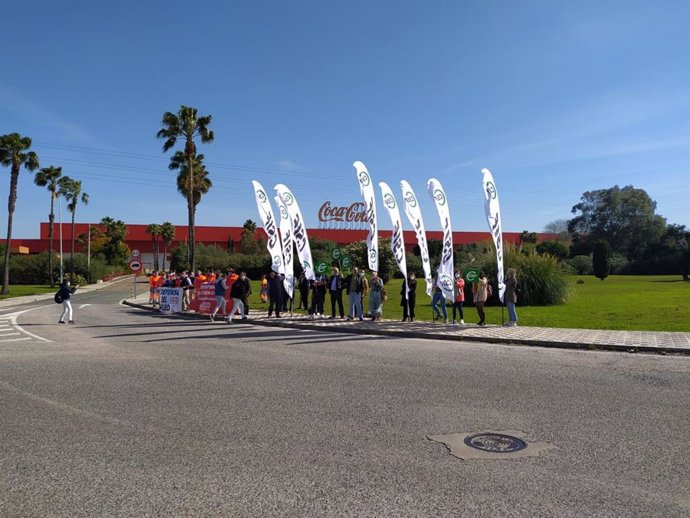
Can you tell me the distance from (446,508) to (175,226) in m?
84.1

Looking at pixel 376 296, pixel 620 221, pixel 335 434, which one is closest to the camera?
pixel 335 434

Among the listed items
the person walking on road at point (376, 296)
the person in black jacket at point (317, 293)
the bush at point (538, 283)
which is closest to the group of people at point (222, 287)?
the person in black jacket at point (317, 293)

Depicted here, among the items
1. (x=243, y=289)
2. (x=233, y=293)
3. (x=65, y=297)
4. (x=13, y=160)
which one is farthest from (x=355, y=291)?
(x=13, y=160)

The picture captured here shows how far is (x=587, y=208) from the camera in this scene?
99.4 m

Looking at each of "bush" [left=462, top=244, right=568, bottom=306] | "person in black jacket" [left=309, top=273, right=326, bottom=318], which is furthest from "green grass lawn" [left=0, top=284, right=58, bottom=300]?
"bush" [left=462, top=244, right=568, bottom=306]

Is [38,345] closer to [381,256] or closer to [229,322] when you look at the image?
[229,322]

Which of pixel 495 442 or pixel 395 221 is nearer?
pixel 495 442

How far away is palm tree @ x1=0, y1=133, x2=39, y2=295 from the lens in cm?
4622

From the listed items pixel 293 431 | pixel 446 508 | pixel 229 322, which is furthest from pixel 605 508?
pixel 229 322

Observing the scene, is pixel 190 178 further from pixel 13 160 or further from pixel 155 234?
pixel 155 234

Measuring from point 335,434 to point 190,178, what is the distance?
37595mm

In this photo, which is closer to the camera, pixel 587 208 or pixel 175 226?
pixel 175 226

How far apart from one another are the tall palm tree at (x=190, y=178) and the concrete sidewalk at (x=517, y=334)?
80.7 feet

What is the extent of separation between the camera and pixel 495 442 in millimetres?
5676
